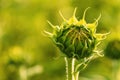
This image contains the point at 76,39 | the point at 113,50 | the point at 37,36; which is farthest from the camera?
the point at 37,36

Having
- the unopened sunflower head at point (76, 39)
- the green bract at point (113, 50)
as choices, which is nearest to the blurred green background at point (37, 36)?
the green bract at point (113, 50)

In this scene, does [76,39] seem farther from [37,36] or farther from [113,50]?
[37,36]

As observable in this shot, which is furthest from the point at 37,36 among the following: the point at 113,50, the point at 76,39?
the point at 76,39

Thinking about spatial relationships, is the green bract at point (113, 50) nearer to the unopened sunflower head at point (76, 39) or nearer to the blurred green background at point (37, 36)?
the blurred green background at point (37, 36)

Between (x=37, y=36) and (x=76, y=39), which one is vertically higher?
(x=37, y=36)

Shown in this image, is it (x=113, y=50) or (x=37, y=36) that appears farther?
(x=37, y=36)

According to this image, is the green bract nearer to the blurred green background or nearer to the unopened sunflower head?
the blurred green background

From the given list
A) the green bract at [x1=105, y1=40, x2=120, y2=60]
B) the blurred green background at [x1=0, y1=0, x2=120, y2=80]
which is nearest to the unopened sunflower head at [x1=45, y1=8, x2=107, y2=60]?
the green bract at [x1=105, y1=40, x2=120, y2=60]
